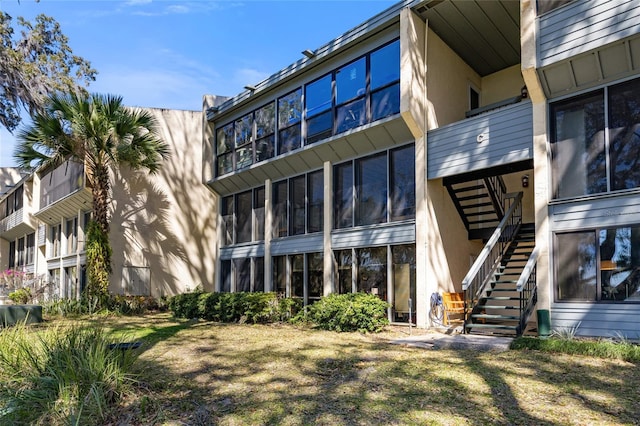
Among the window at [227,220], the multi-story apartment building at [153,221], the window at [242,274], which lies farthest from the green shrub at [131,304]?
the window at [227,220]

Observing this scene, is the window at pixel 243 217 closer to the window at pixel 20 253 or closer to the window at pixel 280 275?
the window at pixel 280 275

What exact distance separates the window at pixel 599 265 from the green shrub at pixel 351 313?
386 cm

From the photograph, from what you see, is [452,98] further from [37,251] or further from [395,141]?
[37,251]

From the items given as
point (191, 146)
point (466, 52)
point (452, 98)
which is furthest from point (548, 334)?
point (191, 146)

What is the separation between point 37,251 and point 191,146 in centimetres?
1328

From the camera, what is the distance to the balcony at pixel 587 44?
8633mm

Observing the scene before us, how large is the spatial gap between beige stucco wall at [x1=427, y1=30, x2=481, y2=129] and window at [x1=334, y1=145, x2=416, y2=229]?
138 cm

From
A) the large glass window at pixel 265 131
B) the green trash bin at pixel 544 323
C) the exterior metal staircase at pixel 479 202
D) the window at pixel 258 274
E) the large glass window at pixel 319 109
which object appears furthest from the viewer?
the window at pixel 258 274

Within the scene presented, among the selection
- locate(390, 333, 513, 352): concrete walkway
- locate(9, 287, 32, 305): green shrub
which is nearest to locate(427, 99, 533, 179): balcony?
locate(390, 333, 513, 352): concrete walkway

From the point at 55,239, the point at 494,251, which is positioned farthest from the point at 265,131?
the point at 55,239

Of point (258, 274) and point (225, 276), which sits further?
point (225, 276)

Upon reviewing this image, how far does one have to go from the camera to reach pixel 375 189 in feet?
44.9

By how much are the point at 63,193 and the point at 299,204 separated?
1144 centimetres

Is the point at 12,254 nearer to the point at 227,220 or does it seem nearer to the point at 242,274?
the point at 227,220
